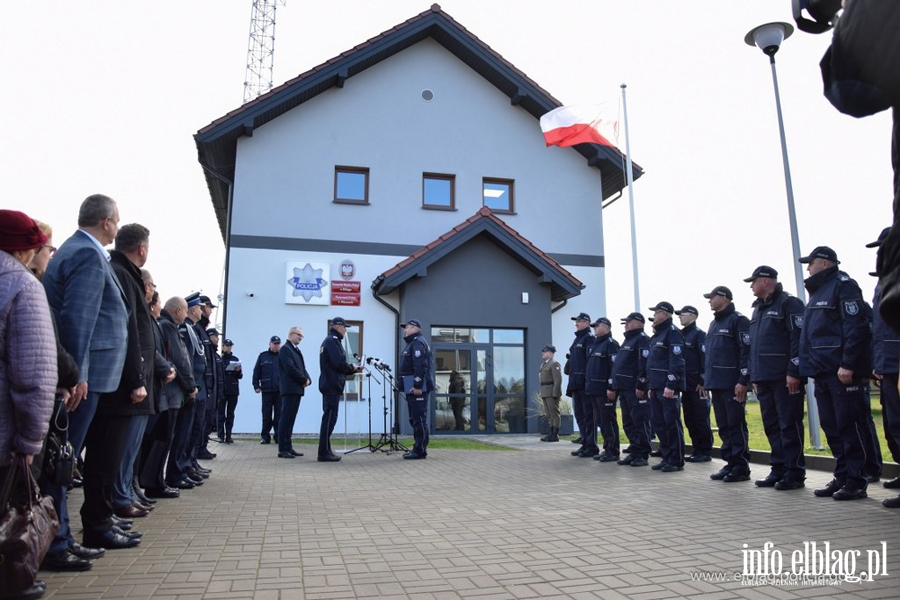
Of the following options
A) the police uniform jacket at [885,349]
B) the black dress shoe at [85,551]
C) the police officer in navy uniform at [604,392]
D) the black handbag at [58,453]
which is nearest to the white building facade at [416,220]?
the police officer in navy uniform at [604,392]

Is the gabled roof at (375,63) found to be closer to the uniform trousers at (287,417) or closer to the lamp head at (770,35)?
the lamp head at (770,35)

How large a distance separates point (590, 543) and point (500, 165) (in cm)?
1566

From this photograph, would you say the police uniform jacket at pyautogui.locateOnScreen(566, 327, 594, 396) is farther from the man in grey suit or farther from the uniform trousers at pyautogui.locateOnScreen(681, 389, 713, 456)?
the man in grey suit

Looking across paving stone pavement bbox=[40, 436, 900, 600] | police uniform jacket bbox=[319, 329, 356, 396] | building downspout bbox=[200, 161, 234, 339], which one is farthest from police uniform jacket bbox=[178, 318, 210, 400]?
Result: building downspout bbox=[200, 161, 234, 339]

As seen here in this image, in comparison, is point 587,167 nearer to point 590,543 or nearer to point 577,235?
point 577,235

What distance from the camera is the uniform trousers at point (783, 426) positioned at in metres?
7.04

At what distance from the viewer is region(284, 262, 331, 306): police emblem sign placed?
55.4ft

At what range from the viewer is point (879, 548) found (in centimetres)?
427

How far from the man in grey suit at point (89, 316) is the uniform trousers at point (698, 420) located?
8511 millimetres

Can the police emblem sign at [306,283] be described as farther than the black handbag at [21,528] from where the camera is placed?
Yes

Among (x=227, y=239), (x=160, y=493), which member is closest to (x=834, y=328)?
(x=160, y=493)

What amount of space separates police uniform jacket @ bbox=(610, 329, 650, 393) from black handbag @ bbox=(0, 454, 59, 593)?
8272 millimetres

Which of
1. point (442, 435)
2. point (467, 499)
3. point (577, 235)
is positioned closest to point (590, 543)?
point (467, 499)

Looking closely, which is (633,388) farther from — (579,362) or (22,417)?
(22,417)
